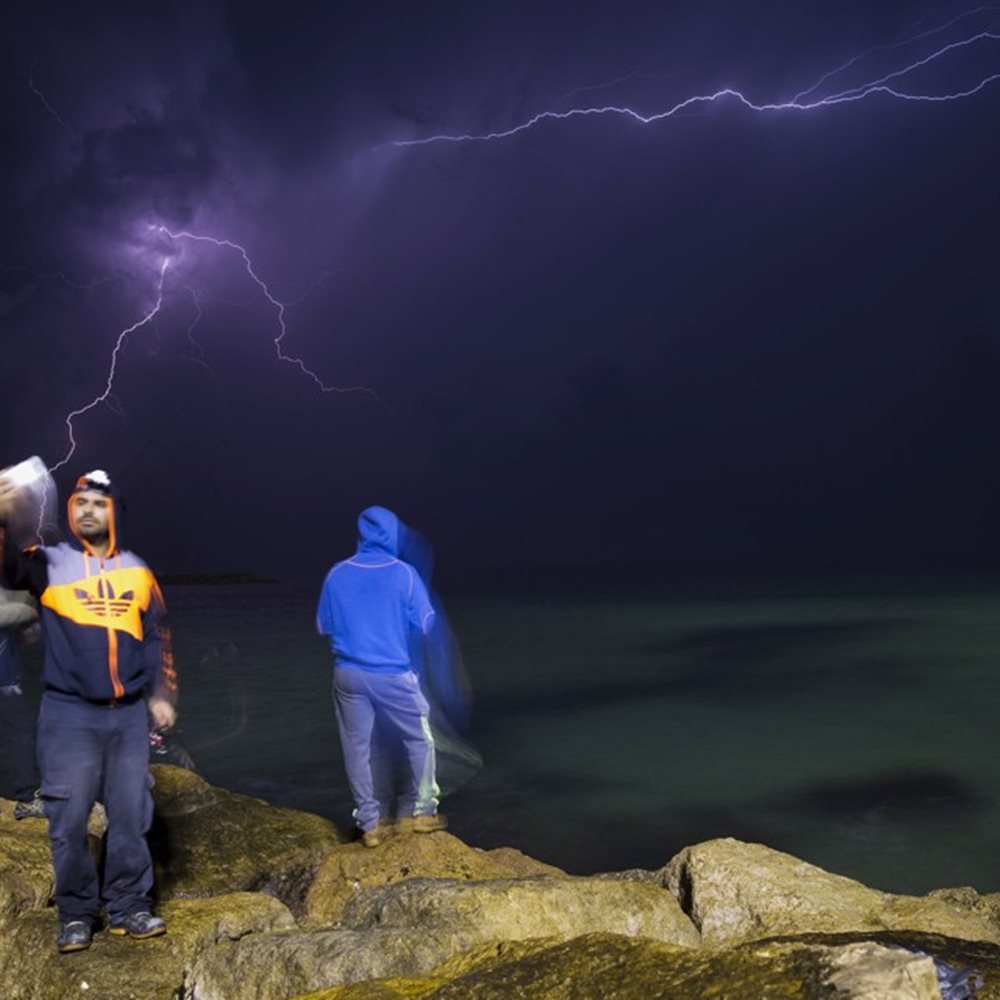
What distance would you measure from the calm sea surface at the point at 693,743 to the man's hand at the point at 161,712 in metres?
6.22

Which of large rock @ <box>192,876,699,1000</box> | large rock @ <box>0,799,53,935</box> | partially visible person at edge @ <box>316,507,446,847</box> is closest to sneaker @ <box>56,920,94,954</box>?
large rock @ <box>0,799,53,935</box>

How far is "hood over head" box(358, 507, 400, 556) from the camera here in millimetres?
6574

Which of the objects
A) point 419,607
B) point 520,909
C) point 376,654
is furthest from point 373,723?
point 520,909

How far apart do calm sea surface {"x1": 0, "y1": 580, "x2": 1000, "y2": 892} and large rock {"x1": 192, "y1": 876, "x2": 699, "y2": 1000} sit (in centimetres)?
540

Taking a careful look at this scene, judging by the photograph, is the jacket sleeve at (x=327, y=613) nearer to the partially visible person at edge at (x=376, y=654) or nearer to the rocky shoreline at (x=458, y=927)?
the partially visible person at edge at (x=376, y=654)

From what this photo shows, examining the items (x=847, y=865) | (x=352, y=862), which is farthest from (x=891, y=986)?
(x=847, y=865)

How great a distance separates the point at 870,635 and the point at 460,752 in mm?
21420

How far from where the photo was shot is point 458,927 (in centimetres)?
383

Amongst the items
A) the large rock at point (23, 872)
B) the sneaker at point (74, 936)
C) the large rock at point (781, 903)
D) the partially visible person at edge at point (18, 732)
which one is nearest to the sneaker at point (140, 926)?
the sneaker at point (74, 936)

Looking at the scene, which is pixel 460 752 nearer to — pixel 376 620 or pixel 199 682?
pixel 376 620

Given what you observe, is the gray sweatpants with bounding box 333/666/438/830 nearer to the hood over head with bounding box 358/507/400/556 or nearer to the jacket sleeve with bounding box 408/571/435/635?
the jacket sleeve with bounding box 408/571/435/635

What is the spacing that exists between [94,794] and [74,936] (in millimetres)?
562

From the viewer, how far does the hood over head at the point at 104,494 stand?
4487mm

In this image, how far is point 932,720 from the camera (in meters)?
17.3
